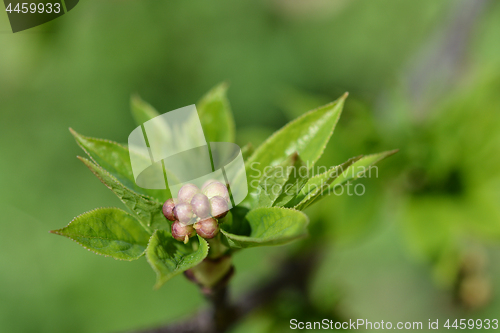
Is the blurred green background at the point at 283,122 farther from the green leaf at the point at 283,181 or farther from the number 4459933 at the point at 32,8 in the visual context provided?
the green leaf at the point at 283,181

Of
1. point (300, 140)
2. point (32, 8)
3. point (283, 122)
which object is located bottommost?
point (283, 122)

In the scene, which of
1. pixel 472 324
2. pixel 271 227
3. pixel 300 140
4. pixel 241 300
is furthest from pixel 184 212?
pixel 472 324

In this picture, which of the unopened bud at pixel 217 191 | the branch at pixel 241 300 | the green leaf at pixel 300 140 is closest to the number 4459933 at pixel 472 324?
the branch at pixel 241 300

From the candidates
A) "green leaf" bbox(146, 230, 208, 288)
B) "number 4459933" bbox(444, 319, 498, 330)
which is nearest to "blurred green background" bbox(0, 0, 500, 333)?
"number 4459933" bbox(444, 319, 498, 330)

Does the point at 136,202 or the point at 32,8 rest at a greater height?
the point at 32,8

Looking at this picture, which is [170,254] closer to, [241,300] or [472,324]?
[241,300]

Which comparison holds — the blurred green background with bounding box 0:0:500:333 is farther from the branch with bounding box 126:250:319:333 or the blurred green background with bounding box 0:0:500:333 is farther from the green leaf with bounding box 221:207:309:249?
the green leaf with bounding box 221:207:309:249

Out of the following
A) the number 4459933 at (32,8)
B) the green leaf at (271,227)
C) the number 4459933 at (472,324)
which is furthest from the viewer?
the number 4459933 at (472,324)

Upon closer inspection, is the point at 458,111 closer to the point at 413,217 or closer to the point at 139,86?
the point at 413,217
